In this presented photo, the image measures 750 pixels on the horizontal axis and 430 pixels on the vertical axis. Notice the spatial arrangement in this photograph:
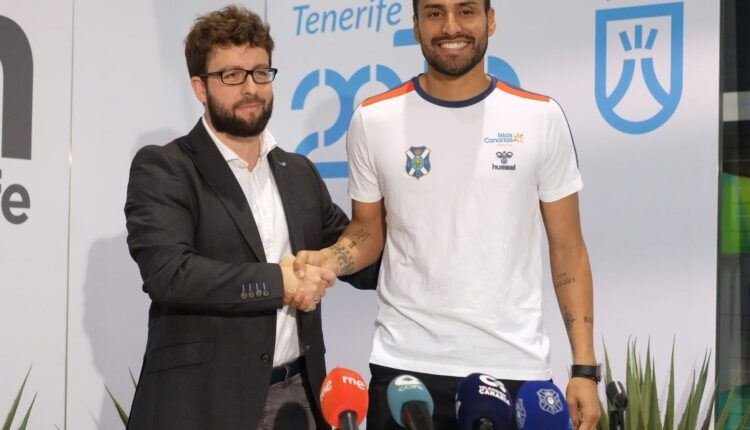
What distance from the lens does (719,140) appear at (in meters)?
4.07

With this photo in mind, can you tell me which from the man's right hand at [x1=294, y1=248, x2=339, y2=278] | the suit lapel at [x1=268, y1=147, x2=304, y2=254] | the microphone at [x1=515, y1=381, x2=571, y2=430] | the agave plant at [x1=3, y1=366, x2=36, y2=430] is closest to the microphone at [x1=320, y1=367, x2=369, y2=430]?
the microphone at [x1=515, y1=381, x2=571, y2=430]

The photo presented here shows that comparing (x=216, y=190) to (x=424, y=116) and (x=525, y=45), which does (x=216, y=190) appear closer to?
(x=424, y=116)

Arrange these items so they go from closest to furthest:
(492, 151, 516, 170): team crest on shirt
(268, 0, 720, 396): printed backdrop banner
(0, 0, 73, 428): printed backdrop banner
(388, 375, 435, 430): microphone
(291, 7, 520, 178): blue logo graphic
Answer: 1. (388, 375, 435, 430): microphone
2. (492, 151, 516, 170): team crest on shirt
3. (0, 0, 73, 428): printed backdrop banner
4. (268, 0, 720, 396): printed backdrop banner
5. (291, 7, 520, 178): blue logo graphic

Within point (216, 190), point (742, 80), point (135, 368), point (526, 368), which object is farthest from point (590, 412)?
point (135, 368)

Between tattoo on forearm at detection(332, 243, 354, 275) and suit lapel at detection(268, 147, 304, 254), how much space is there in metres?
0.13

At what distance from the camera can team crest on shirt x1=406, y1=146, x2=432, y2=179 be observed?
2461mm

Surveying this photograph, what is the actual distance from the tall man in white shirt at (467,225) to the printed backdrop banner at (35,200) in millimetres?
1887

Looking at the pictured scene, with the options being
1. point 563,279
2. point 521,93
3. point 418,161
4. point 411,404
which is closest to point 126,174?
point 418,161

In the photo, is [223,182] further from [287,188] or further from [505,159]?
[505,159]

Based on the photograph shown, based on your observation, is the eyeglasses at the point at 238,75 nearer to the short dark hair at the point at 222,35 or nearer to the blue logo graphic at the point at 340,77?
the short dark hair at the point at 222,35

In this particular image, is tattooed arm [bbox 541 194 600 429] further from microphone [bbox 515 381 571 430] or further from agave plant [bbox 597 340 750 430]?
agave plant [bbox 597 340 750 430]

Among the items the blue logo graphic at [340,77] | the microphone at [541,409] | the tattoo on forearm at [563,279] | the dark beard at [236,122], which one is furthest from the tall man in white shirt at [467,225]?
the blue logo graphic at [340,77]

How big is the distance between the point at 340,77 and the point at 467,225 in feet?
8.88

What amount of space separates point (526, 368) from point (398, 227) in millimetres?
539
